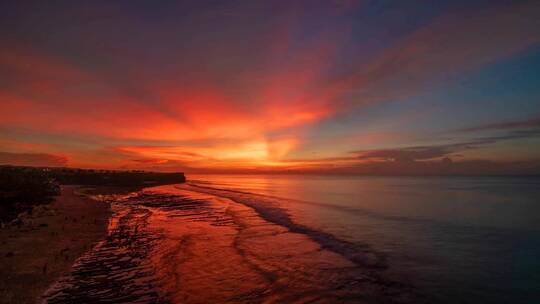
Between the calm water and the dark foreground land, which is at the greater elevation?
the dark foreground land

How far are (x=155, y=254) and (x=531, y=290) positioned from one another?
61.0ft

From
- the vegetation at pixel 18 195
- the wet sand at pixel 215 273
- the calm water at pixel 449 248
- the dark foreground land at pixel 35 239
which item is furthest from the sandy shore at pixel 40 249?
the calm water at pixel 449 248

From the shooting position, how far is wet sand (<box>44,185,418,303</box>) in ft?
39.1

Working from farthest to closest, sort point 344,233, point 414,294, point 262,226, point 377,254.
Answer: point 262,226
point 344,233
point 377,254
point 414,294

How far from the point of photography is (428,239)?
23922 millimetres

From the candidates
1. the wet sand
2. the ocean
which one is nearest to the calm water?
the ocean

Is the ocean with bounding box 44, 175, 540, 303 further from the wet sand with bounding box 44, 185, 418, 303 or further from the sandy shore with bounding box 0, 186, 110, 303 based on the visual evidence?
the sandy shore with bounding box 0, 186, 110, 303

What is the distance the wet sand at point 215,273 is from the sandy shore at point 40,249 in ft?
1.99

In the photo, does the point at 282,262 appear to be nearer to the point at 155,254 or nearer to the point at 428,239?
the point at 155,254

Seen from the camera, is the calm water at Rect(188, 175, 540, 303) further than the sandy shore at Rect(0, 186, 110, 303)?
Yes

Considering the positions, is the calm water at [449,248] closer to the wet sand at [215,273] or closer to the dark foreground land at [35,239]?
the wet sand at [215,273]

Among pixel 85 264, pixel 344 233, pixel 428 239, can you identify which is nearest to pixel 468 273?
pixel 428 239

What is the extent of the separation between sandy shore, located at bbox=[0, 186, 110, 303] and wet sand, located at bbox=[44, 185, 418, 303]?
23.8 inches

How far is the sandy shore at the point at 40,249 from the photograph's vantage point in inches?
448
